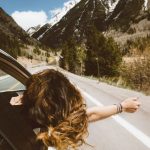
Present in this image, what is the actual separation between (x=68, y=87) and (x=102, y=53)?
69535 mm

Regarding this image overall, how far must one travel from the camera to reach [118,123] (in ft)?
34.7

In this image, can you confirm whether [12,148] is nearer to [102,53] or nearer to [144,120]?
[144,120]

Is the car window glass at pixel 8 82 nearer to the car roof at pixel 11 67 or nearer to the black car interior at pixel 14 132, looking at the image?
the car roof at pixel 11 67

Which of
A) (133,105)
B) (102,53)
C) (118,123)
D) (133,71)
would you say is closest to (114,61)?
(102,53)

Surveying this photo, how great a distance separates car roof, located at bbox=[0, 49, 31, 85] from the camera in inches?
109

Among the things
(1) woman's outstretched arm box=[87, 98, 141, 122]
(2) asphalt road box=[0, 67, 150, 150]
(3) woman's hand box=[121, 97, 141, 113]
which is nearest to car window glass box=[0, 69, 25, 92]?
(2) asphalt road box=[0, 67, 150, 150]

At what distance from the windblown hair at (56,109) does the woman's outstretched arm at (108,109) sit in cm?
34

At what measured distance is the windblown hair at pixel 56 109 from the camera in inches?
87.7

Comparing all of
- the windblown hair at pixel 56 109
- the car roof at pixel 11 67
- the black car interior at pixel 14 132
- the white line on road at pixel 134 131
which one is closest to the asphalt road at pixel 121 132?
the white line on road at pixel 134 131

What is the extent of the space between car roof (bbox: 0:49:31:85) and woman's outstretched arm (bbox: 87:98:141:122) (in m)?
0.59

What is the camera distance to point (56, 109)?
225 centimetres

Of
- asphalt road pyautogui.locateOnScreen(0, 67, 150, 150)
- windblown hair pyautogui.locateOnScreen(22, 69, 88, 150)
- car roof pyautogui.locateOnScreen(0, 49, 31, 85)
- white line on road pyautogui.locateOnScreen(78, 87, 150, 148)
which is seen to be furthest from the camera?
white line on road pyautogui.locateOnScreen(78, 87, 150, 148)

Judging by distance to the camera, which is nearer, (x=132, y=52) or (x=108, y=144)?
(x=108, y=144)

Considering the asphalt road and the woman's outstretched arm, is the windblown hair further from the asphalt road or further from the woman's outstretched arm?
the asphalt road
